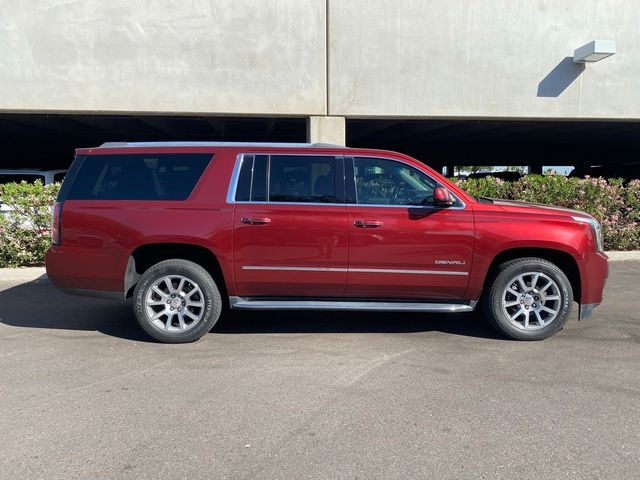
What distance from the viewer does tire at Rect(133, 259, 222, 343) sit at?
502 centimetres

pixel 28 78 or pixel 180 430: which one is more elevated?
pixel 28 78

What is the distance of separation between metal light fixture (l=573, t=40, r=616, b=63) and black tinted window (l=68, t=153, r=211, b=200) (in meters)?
8.15

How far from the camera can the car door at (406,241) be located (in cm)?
493

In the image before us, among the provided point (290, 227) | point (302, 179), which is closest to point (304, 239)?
point (290, 227)

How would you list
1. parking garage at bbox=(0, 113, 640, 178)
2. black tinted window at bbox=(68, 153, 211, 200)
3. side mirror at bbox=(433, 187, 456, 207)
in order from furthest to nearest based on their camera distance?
parking garage at bbox=(0, 113, 640, 178)
black tinted window at bbox=(68, 153, 211, 200)
side mirror at bbox=(433, 187, 456, 207)

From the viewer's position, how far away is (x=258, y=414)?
3.58 metres

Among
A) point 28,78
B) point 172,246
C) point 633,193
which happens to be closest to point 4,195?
point 28,78

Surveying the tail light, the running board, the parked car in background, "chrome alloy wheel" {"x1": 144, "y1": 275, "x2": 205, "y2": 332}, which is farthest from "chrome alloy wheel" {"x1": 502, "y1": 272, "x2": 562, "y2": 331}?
the parked car in background

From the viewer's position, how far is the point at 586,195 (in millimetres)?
9586

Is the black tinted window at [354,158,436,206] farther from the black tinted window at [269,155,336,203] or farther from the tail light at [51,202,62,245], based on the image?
the tail light at [51,202,62,245]

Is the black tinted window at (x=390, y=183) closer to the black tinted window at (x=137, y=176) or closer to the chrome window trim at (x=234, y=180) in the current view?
the chrome window trim at (x=234, y=180)

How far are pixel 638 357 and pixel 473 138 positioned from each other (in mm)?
16709

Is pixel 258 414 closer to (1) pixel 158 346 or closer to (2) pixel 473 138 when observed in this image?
(1) pixel 158 346

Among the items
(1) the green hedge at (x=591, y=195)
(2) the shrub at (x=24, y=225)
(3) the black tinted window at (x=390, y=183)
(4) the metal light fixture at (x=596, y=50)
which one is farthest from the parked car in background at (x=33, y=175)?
(4) the metal light fixture at (x=596, y=50)
